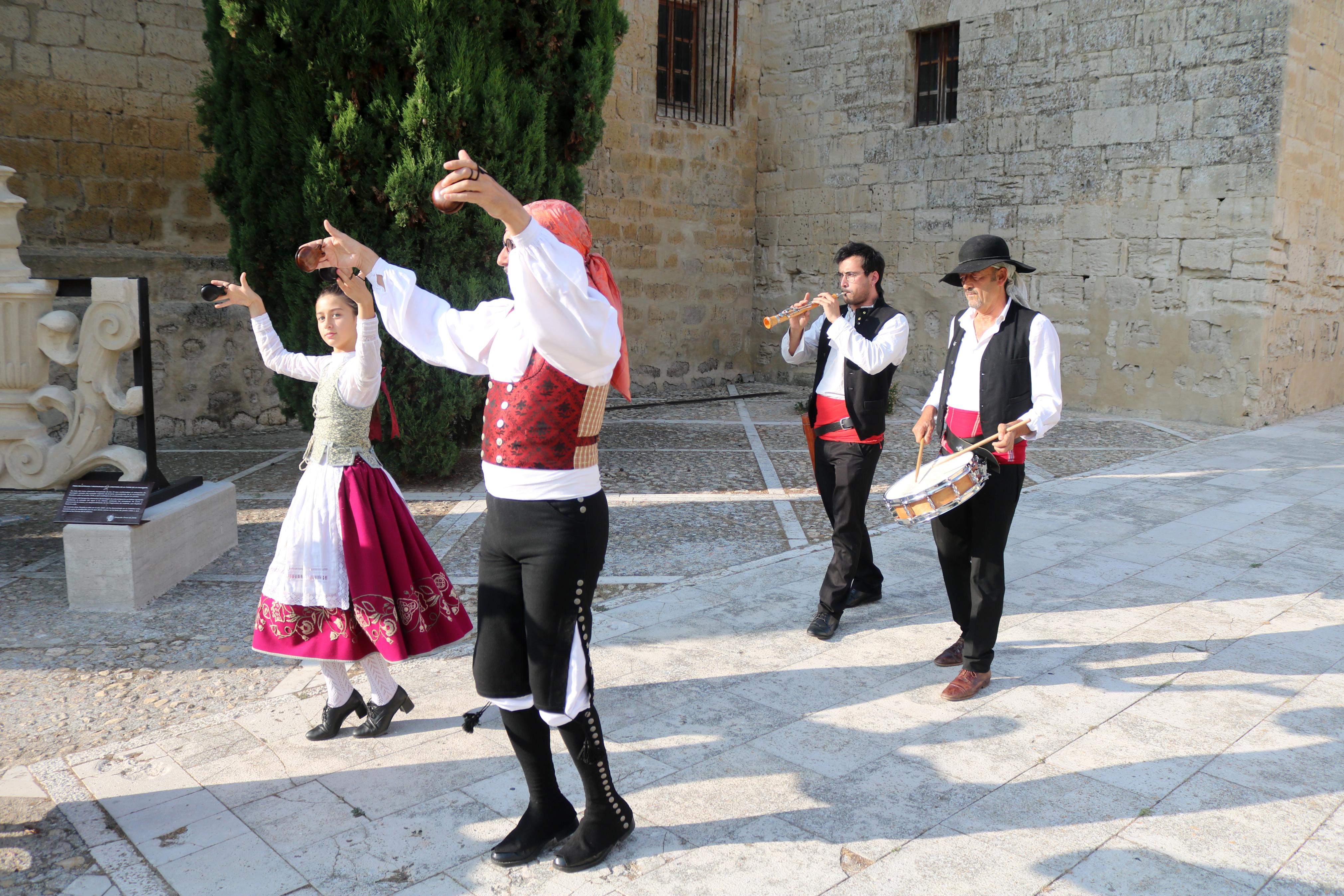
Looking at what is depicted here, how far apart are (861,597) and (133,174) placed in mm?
7946

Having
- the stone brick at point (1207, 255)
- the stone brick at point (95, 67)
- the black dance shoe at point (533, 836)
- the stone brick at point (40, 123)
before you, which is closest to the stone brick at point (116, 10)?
the stone brick at point (95, 67)

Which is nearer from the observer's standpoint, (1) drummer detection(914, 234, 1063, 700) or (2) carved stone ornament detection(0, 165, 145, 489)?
(1) drummer detection(914, 234, 1063, 700)

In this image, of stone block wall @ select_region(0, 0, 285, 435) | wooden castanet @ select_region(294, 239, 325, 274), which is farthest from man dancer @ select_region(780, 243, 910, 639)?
stone block wall @ select_region(0, 0, 285, 435)

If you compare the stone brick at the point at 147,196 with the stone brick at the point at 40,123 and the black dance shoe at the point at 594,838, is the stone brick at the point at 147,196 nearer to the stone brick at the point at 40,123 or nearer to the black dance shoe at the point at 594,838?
the stone brick at the point at 40,123

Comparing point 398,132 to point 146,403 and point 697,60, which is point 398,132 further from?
point 697,60

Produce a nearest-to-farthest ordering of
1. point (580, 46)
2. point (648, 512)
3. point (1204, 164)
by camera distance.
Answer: point (648, 512) → point (580, 46) → point (1204, 164)

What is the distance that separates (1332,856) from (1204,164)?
9.05 meters

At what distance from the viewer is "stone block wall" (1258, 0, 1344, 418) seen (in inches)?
380

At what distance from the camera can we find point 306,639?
3234 millimetres

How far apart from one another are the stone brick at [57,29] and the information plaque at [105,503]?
588cm

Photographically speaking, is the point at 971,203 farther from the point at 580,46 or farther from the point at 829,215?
the point at 580,46

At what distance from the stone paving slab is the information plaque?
1543 mm

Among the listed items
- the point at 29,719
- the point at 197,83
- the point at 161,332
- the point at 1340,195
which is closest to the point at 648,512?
the point at 29,719

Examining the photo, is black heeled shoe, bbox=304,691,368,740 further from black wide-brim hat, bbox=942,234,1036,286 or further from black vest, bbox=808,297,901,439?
black wide-brim hat, bbox=942,234,1036,286
